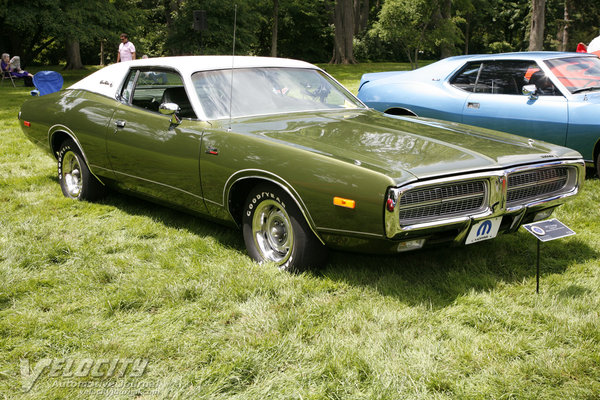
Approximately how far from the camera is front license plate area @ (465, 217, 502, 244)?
355cm

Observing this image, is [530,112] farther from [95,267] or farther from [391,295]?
[95,267]

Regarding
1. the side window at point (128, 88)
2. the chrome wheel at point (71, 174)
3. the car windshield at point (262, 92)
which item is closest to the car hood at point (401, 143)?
the car windshield at point (262, 92)

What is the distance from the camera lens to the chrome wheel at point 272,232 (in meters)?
3.90

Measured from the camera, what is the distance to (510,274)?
3961 millimetres

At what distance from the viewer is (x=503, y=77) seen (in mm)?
6781

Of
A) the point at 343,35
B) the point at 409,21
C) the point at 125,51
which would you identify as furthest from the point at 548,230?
the point at 343,35

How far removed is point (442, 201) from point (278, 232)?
1.14m

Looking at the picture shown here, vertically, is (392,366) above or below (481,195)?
below

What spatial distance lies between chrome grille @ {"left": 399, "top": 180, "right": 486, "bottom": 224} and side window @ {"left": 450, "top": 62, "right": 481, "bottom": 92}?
370 centimetres

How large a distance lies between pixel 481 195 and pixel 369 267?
93 centimetres

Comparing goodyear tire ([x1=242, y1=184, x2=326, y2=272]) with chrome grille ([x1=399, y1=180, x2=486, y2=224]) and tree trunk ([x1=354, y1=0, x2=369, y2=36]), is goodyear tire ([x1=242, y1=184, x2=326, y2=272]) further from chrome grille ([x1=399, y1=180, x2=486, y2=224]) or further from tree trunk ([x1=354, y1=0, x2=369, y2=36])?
tree trunk ([x1=354, y1=0, x2=369, y2=36])

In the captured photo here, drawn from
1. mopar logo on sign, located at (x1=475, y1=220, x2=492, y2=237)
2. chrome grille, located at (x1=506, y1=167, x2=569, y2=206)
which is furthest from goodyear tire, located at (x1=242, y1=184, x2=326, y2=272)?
chrome grille, located at (x1=506, y1=167, x2=569, y2=206)

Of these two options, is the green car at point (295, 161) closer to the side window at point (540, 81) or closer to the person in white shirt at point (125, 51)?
the side window at point (540, 81)

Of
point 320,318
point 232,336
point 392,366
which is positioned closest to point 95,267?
point 232,336
